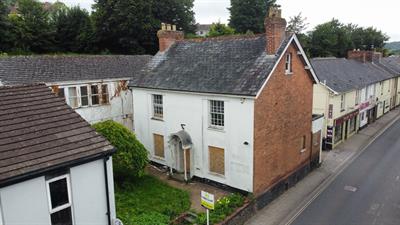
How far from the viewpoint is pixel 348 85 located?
32062 millimetres

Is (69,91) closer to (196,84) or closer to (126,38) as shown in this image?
(196,84)

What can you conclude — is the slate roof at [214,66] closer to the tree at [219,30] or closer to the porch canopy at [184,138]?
the porch canopy at [184,138]

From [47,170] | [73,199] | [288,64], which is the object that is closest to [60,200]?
[73,199]

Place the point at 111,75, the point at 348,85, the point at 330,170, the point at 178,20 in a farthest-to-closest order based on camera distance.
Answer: the point at 178,20, the point at 348,85, the point at 111,75, the point at 330,170

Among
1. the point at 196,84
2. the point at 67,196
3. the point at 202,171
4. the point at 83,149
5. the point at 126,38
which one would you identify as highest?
the point at 126,38

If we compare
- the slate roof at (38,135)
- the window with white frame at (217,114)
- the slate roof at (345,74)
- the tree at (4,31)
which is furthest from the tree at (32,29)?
the slate roof at (38,135)

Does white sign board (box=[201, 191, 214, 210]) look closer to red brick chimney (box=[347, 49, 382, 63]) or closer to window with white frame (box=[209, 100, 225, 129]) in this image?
window with white frame (box=[209, 100, 225, 129])

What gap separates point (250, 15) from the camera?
217 ft

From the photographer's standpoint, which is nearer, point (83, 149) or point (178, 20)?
point (83, 149)

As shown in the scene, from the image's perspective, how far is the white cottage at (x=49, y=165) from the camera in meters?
8.88

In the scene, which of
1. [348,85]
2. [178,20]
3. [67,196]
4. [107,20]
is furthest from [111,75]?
[178,20]

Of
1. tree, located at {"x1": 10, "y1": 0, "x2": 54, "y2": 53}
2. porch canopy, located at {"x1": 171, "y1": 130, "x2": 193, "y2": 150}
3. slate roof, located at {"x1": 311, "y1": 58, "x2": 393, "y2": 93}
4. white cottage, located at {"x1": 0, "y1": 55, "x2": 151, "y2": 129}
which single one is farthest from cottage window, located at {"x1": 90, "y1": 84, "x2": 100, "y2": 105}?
tree, located at {"x1": 10, "y1": 0, "x2": 54, "y2": 53}

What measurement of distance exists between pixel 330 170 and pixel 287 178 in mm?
5581

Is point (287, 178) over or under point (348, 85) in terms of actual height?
under
